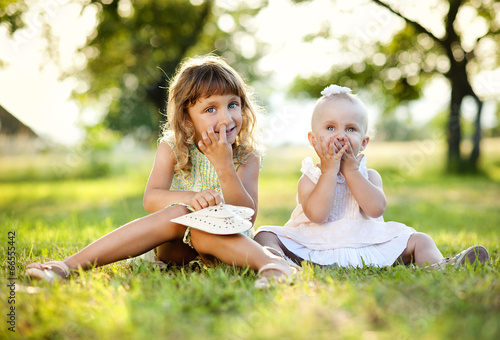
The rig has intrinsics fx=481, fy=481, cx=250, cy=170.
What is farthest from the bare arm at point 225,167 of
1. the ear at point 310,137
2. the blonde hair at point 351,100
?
the blonde hair at point 351,100

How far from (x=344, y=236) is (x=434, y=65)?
12.4m

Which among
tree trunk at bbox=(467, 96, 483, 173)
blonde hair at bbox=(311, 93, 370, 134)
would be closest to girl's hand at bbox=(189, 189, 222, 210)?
blonde hair at bbox=(311, 93, 370, 134)

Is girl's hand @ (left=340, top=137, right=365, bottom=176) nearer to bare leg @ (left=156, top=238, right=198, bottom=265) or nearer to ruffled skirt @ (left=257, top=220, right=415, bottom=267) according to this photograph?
ruffled skirt @ (left=257, top=220, right=415, bottom=267)

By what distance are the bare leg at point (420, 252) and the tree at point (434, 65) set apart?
10527mm

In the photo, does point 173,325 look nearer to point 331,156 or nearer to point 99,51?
point 331,156

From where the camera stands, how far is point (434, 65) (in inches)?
541

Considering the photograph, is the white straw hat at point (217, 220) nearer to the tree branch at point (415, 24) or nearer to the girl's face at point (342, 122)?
the girl's face at point (342, 122)

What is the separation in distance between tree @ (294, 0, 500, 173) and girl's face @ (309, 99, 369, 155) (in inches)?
405

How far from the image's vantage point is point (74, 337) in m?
1.52

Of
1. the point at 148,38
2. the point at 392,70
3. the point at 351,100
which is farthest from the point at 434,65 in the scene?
the point at 351,100

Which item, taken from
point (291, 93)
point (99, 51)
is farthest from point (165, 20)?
point (291, 93)

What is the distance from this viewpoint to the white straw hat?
2.27m

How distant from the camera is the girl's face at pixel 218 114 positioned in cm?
270

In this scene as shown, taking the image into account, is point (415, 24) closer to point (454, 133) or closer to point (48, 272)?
point (454, 133)
